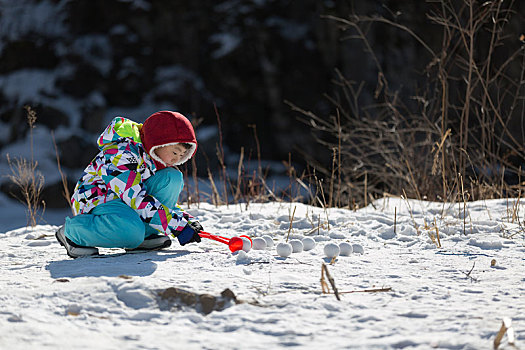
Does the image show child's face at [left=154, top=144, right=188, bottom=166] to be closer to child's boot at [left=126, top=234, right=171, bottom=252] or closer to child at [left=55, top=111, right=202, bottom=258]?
child at [left=55, top=111, right=202, bottom=258]

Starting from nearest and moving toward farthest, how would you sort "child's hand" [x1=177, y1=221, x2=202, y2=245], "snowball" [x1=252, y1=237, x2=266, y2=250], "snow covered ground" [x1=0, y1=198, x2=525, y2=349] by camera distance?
"snow covered ground" [x1=0, y1=198, x2=525, y2=349], "child's hand" [x1=177, y1=221, x2=202, y2=245], "snowball" [x1=252, y1=237, x2=266, y2=250]

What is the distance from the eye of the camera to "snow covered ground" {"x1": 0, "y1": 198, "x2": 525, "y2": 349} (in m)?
1.46

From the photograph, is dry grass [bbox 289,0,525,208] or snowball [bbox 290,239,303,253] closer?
snowball [bbox 290,239,303,253]

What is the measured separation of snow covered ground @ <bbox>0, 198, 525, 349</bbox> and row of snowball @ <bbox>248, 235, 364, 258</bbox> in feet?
0.13

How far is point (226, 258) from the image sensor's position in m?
2.40

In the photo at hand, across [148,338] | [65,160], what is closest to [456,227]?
[148,338]

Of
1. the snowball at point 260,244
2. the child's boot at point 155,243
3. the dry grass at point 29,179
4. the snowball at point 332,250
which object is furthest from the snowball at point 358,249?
the dry grass at point 29,179

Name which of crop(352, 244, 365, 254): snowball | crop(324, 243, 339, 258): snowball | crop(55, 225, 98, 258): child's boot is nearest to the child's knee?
crop(55, 225, 98, 258): child's boot

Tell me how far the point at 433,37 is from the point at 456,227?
21.1 ft

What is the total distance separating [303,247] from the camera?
8.64 ft

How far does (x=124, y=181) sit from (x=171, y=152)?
0.92 feet

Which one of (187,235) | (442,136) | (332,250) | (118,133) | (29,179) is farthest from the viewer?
(29,179)

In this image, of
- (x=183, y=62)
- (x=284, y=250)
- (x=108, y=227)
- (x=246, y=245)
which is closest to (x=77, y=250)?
(x=108, y=227)

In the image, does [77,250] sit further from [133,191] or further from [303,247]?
[303,247]
